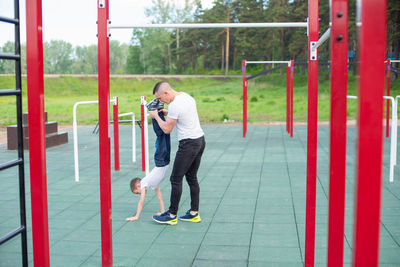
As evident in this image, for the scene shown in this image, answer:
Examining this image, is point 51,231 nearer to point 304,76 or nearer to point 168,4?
point 304,76

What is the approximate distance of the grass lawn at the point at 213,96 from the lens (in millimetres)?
25219

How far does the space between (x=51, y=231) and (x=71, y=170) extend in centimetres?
371

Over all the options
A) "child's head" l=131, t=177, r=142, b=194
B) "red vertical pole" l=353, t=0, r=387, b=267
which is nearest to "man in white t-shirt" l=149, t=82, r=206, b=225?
"child's head" l=131, t=177, r=142, b=194

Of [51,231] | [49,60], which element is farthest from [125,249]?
[49,60]

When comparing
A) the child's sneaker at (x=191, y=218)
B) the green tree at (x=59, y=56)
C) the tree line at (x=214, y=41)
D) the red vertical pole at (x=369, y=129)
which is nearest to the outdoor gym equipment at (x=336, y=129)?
the red vertical pole at (x=369, y=129)

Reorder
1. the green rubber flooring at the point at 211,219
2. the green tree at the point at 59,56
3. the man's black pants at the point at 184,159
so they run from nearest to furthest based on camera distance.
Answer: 1. the green rubber flooring at the point at 211,219
2. the man's black pants at the point at 184,159
3. the green tree at the point at 59,56

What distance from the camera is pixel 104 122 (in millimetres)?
3365

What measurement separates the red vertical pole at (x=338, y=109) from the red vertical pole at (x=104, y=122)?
1.66 meters

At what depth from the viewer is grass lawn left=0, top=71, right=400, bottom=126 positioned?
2522 cm

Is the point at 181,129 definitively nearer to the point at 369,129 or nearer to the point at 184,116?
the point at 184,116

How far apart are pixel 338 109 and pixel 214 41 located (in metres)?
51.6

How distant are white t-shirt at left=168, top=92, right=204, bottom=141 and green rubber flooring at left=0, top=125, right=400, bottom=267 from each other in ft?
3.24

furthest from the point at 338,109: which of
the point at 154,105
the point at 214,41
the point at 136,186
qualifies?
the point at 214,41

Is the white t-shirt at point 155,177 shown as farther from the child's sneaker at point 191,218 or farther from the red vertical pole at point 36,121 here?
the red vertical pole at point 36,121
